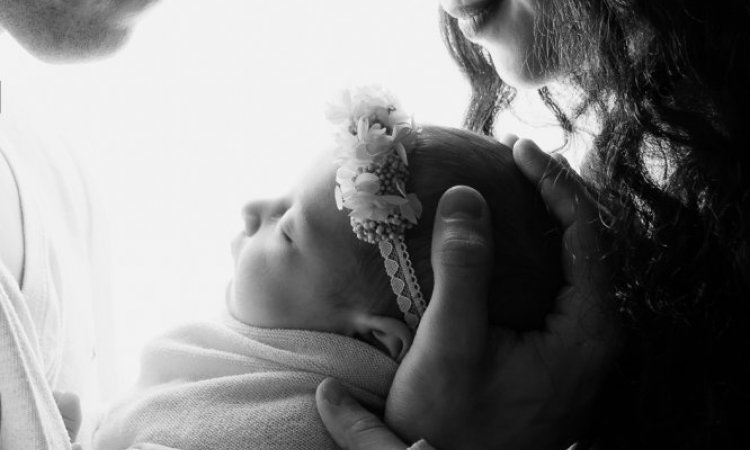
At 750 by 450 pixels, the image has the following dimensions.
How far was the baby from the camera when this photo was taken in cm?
107

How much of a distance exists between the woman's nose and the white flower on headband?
0.14 m

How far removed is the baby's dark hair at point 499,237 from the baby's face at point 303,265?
0.04 metres

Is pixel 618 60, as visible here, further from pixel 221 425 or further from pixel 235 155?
pixel 235 155

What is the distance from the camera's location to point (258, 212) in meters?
1.24

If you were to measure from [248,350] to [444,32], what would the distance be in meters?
0.80

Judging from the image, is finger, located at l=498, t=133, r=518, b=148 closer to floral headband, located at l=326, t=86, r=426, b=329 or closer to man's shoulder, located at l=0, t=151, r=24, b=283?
floral headband, located at l=326, t=86, r=426, b=329

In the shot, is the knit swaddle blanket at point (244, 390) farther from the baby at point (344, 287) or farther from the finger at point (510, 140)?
the finger at point (510, 140)

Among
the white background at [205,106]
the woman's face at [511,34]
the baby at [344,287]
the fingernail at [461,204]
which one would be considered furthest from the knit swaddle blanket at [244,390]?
the white background at [205,106]

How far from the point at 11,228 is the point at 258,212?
0.38 metres

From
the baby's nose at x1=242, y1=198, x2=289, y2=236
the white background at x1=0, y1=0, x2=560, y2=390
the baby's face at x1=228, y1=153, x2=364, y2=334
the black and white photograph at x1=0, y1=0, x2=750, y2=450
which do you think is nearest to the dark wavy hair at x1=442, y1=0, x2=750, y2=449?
the black and white photograph at x1=0, y1=0, x2=750, y2=450

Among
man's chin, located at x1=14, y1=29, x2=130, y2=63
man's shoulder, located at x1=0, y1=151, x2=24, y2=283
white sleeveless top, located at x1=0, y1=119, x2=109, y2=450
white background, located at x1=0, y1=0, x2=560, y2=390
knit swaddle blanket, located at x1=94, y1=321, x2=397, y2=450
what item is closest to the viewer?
white sleeveless top, located at x1=0, y1=119, x2=109, y2=450

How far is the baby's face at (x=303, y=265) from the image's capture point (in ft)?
3.67

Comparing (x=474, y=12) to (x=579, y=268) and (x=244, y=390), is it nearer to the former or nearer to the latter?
(x=579, y=268)

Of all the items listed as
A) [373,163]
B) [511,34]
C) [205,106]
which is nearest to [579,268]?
[373,163]
